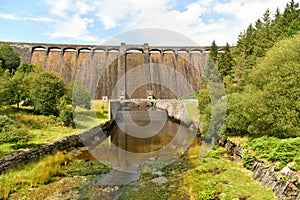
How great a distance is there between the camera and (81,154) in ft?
68.0

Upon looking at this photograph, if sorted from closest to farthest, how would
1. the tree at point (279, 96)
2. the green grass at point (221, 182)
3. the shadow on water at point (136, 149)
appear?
the green grass at point (221, 182), the tree at point (279, 96), the shadow on water at point (136, 149)

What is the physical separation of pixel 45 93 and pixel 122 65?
4403cm

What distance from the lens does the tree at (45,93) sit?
1085 inches

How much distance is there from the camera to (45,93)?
27.6m

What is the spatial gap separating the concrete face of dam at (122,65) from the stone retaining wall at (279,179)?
54688 millimetres

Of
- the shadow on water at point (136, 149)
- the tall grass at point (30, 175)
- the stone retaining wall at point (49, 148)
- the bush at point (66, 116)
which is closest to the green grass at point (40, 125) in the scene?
the bush at point (66, 116)

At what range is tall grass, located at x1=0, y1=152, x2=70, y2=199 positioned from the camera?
508 inches

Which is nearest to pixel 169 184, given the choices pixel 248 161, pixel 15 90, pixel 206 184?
pixel 206 184

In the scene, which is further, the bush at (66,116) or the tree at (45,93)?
the tree at (45,93)

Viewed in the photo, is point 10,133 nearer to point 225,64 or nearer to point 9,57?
point 9,57

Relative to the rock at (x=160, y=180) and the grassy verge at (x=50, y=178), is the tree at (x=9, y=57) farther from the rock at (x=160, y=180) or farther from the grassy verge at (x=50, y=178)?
the rock at (x=160, y=180)

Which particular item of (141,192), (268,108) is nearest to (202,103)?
(268,108)

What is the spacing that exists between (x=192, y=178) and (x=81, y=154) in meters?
10.4

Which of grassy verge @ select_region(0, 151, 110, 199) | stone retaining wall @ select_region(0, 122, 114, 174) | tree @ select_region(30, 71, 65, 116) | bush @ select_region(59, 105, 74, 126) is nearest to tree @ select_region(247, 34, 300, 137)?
grassy verge @ select_region(0, 151, 110, 199)
